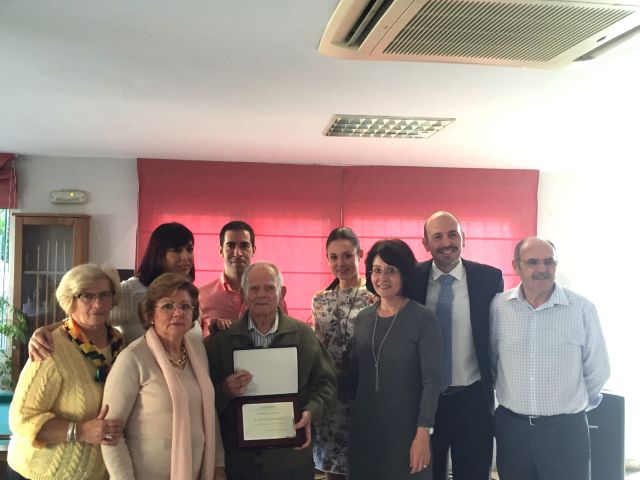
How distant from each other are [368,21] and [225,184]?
2.85 metres

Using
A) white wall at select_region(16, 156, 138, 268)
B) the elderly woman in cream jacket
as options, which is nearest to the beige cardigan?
the elderly woman in cream jacket

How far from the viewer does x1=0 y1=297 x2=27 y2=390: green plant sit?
3.96 meters

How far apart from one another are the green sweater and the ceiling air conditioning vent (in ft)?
3.44

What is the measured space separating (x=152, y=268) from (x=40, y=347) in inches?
25.6

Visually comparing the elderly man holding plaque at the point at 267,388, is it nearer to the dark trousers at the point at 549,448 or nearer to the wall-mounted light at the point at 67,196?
the dark trousers at the point at 549,448

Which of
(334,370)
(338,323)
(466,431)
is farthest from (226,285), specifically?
(466,431)

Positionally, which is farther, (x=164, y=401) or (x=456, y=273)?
(x=456, y=273)

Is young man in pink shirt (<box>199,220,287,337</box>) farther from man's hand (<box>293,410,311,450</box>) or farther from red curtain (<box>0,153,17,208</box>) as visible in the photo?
red curtain (<box>0,153,17,208</box>)

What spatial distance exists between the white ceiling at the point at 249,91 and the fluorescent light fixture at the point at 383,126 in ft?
0.28

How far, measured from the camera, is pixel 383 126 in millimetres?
3412

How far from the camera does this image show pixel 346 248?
109 inches

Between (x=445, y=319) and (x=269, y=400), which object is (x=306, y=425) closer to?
(x=269, y=400)

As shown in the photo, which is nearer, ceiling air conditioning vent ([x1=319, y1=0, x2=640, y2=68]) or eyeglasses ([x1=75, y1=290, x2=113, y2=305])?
ceiling air conditioning vent ([x1=319, y1=0, x2=640, y2=68])

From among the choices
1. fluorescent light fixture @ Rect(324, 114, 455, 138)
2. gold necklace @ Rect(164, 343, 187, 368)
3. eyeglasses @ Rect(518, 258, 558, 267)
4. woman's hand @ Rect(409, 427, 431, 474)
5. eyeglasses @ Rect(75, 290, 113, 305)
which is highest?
fluorescent light fixture @ Rect(324, 114, 455, 138)
